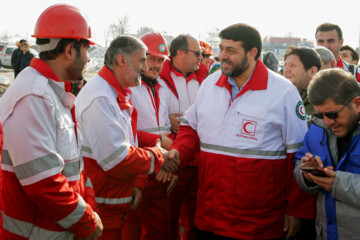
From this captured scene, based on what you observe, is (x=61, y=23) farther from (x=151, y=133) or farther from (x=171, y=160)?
(x=151, y=133)

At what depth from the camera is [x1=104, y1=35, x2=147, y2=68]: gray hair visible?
10.5ft

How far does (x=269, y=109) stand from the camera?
287 cm

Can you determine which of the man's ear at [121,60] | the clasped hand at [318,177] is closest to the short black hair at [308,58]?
the clasped hand at [318,177]

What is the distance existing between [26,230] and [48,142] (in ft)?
1.97

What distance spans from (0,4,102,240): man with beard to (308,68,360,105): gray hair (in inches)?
69.9

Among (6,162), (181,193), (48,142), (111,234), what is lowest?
(181,193)

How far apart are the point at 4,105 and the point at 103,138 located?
917 mm

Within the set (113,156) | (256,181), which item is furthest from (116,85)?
(256,181)

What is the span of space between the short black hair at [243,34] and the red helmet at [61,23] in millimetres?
1357

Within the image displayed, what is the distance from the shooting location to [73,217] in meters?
2.18

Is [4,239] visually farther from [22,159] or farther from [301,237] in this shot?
[301,237]

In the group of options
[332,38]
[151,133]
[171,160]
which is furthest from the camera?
[332,38]

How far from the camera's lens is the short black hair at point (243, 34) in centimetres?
311

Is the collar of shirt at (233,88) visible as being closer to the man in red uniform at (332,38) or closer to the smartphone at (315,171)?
the smartphone at (315,171)
